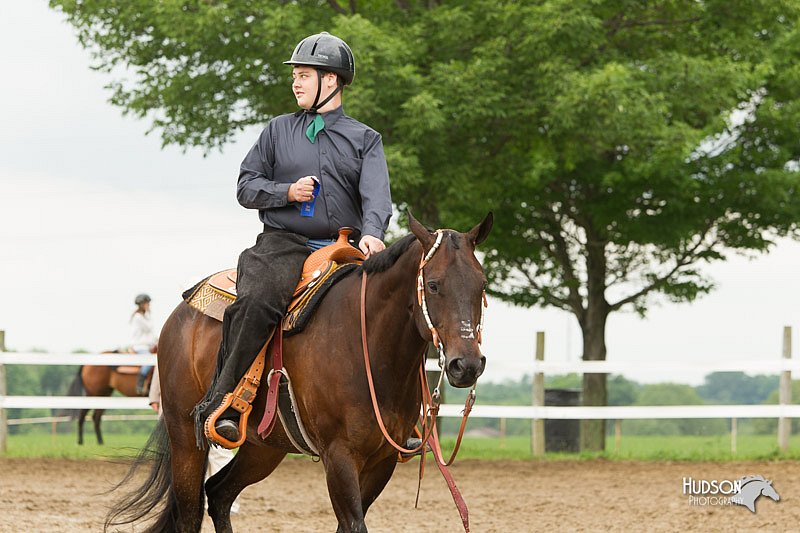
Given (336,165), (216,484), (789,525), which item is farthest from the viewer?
(789,525)

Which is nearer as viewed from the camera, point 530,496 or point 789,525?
point 789,525

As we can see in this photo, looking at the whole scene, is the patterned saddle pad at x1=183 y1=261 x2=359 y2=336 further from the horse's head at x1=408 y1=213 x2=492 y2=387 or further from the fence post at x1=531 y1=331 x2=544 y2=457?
the fence post at x1=531 y1=331 x2=544 y2=457

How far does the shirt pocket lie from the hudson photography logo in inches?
227

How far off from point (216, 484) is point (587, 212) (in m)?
13.5

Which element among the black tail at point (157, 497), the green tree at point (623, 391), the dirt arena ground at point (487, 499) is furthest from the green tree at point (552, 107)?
the green tree at point (623, 391)

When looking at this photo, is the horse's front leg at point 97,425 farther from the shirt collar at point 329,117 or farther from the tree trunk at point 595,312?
the shirt collar at point 329,117

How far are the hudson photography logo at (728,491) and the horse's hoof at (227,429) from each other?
5.91m

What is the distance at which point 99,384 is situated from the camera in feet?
57.9

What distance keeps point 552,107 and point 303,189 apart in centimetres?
952

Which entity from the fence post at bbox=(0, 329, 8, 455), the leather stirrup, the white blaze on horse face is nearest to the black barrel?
the fence post at bbox=(0, 329, 8, 455)

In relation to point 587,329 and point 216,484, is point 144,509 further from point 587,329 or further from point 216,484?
point 587,329

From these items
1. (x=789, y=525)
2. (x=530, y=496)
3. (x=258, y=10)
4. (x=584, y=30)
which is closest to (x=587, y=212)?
(x=584, y=30)

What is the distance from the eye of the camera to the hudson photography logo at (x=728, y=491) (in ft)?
32.9

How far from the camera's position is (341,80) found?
18.2ft
